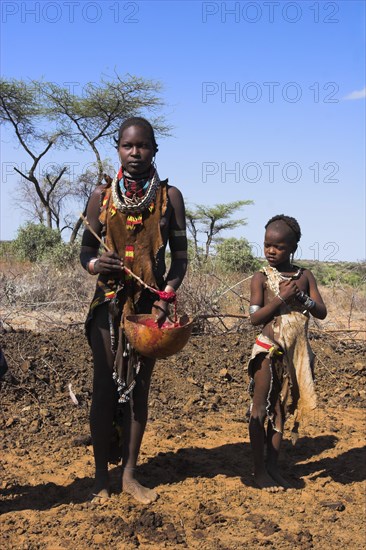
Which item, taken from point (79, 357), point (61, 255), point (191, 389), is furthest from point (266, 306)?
point (61, 255)

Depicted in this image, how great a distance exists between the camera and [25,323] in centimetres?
782

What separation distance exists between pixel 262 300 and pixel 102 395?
38.6 inches

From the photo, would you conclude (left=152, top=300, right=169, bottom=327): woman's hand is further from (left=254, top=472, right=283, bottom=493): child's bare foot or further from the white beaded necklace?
(left=254, top=472, right=283, bottom=493): child's bare foot

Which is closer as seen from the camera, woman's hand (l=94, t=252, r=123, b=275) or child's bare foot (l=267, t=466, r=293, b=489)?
woman's hand (l=94, t=252, r=123, b=275)

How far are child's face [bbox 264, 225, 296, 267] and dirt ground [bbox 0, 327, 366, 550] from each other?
126 cm

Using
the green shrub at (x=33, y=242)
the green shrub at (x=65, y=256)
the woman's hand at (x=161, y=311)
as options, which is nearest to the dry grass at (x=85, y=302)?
the woman's hand at (x=161, y=311)

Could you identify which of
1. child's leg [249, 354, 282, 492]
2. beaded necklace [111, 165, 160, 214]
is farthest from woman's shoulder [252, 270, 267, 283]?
beaded necklace [111, 165, 160, 214]

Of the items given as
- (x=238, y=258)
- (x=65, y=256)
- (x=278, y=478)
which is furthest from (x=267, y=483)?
(x=238, y=258)

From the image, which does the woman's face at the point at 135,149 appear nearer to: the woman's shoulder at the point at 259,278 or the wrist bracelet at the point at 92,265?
the wrist bracelet at the point at 92,265

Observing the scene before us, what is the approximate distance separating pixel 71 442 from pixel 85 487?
0.71 m

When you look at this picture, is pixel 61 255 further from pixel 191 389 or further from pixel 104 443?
pixel 104 443

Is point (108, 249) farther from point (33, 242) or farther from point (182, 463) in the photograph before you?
point (33, 242)

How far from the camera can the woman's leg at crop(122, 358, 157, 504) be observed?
10.7 ft

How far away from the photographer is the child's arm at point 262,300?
3385 millimetres
